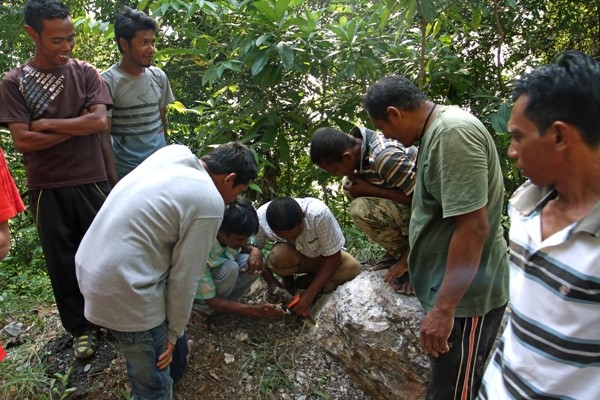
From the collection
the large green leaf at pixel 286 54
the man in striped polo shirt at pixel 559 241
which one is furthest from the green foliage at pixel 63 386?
the man in striped polo shirt at pixel 559 241

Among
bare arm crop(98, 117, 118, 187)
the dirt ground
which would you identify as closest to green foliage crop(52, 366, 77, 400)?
the dirt ground

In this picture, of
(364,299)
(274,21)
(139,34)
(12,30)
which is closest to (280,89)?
(274,21)

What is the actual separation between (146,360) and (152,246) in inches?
19.9

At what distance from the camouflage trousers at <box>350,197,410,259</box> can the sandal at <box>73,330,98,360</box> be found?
5.16 feet

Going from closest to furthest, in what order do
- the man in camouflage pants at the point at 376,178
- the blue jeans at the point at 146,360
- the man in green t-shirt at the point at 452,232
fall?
1. the man in green t-shirt at the point at 452,232
2. the blue jeans at the point at 146,360
3. the man in camouflage pants at the point at 376,178

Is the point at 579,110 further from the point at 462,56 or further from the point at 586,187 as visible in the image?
the point at 462,56

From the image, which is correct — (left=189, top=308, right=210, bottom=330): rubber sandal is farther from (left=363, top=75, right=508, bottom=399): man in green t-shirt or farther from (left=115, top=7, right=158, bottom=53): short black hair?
(left=115, top=7, right=158, bottom=53): short black hair

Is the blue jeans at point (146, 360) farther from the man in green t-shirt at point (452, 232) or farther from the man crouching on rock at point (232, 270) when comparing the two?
the man in green t-shirt at point (452, 232)

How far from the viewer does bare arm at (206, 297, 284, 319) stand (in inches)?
109

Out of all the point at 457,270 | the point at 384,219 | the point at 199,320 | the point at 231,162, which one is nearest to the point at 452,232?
the point at 457,270

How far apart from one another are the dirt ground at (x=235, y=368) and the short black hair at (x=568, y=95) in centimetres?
205

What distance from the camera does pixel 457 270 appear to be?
1.60 m

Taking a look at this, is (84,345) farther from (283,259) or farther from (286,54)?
(286,54)

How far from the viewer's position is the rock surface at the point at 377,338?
93.7 inches
